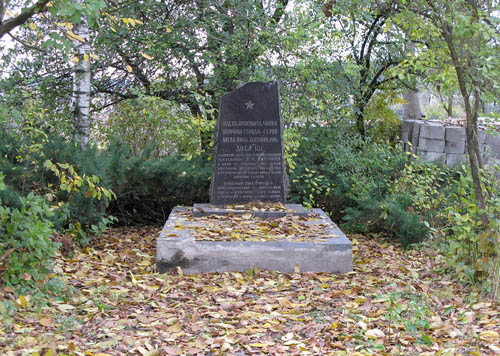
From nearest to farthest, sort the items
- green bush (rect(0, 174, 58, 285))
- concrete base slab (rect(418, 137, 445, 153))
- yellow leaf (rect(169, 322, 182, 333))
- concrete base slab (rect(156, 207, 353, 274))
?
yellow leaf (rect(169, 322, 182, 333)) → green bush (rect(0, 174, 58, 285)) → concrete base slab (rect(156, 207, 353, 274)) → concrete base slab (rect(418, 137, 445, 153))

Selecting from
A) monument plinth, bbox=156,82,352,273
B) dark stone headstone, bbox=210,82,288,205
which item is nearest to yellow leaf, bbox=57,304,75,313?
monument plinth, bbox=156,82,352,273

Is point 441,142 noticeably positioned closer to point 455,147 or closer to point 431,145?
point 431,145

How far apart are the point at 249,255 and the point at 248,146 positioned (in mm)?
2140

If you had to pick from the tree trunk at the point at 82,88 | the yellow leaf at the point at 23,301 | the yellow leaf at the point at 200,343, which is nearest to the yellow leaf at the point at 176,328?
the yellow leaf at the point at 200,343

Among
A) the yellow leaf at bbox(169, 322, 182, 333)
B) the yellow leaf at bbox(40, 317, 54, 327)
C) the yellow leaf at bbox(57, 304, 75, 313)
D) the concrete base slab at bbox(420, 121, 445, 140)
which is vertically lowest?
the yellow leaf at bbox(169, 322, 182, 333)

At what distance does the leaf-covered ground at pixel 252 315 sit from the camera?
11.5 ft

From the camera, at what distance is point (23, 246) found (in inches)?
176

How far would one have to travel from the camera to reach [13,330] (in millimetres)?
3514

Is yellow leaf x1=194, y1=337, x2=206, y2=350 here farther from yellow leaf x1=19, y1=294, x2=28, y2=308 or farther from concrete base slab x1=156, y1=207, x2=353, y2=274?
concrete base slab x1=156, y1=207, x2=353, y2=274

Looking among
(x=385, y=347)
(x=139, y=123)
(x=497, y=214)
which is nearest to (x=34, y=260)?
(x=385, y=347)

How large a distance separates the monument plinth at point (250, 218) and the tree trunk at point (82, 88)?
188 cm

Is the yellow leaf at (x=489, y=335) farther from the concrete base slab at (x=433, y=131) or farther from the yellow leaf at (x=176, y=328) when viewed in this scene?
the concrete base slab at (x=433, y=131)

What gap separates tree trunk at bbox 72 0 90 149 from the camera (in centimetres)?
743

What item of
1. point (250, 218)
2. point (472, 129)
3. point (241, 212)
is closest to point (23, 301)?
point (250, 218)
